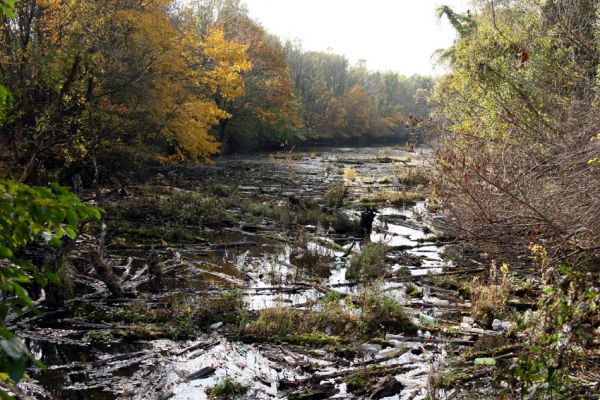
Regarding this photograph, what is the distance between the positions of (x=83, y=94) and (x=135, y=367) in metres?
11.8

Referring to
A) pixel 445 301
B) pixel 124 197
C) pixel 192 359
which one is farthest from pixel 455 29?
pixel 192 359

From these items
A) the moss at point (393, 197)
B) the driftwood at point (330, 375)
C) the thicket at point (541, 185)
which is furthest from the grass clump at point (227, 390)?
the moss at point (393, 197)

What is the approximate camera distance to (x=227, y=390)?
244 inches

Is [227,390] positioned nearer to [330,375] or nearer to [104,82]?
[330,375]

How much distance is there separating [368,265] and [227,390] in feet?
19.7

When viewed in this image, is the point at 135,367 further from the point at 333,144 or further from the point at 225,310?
the point at 333,144

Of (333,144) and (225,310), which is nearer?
(225,310)

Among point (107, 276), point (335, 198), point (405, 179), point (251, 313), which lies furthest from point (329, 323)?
point (405, 179)

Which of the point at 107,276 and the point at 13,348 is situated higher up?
the point at 13,348

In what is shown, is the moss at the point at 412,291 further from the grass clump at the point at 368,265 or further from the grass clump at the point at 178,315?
the grass clump at the point at 178,315

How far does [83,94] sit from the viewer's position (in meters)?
15.8

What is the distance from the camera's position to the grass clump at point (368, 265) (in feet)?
37.4

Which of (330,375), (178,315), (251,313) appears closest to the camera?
(330,375)

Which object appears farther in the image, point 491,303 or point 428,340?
point 491,303
